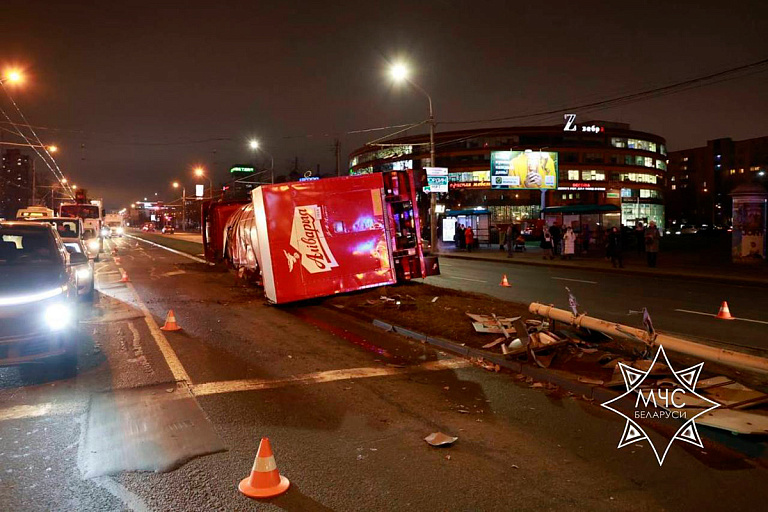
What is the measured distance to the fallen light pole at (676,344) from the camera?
197 inches

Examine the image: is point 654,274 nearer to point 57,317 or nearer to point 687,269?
point 687,269

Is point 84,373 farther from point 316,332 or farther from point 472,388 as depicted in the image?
point 472,388

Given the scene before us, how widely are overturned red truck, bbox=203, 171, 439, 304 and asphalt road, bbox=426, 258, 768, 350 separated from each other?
325cm

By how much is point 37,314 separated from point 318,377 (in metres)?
3.26

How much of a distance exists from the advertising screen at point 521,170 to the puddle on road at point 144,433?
38555 mm

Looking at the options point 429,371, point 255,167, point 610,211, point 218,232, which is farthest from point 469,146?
point 429,371

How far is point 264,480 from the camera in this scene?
3848 mm

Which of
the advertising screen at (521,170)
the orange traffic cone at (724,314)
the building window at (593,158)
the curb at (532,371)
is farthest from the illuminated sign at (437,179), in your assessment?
the building window at (593,158)

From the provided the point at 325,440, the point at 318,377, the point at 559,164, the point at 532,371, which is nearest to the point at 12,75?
the point at 318,377

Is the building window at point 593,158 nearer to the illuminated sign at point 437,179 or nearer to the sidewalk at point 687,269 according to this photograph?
the illuminated sign at point 437,179

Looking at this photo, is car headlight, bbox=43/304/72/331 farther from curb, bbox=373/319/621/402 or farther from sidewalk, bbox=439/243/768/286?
sidewalk, bbox=439/243/768/286

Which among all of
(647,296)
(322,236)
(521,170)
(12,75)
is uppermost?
(12,75)

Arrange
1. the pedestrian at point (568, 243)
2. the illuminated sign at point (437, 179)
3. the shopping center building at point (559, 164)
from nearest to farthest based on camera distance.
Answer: the pedestrian at point (568, 243) < the illuminated sign at point (437, 179) < the shopping center building at point (559, 164)

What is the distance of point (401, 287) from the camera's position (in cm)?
1346
